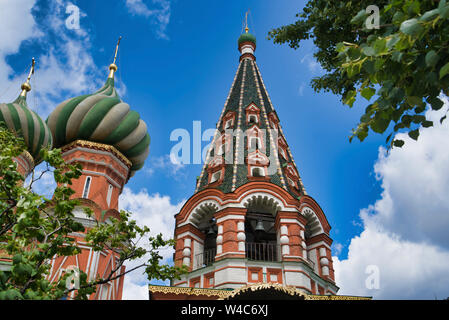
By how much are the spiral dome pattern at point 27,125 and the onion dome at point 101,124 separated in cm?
57

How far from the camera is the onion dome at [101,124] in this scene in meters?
16.3

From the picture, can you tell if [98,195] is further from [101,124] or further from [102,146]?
[101,124]

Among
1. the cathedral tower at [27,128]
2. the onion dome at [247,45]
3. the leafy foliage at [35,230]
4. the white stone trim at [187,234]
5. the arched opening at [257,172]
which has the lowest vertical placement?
the leafy foliage at [35,230]

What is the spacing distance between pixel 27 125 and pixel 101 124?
125 inches

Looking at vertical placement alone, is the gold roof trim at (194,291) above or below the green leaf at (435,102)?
below

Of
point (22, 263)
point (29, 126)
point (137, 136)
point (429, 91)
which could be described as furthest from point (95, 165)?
point (429, 91)

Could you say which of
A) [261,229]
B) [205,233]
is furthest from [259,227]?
[205,233]

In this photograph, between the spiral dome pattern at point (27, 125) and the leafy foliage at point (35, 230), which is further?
the spiral dome pattern at point (27, 125)

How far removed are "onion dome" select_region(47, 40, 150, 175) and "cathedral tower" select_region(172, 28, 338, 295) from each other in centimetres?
343

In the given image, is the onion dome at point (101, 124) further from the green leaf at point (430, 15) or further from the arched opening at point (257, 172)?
the green leaf at point (430, 15)

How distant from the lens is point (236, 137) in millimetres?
16062

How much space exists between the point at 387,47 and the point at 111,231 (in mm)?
5869

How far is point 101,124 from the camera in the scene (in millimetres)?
16297

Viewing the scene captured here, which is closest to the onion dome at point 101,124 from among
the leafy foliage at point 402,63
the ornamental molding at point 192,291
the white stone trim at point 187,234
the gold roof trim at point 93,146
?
the gold roof trim at point 93,146
